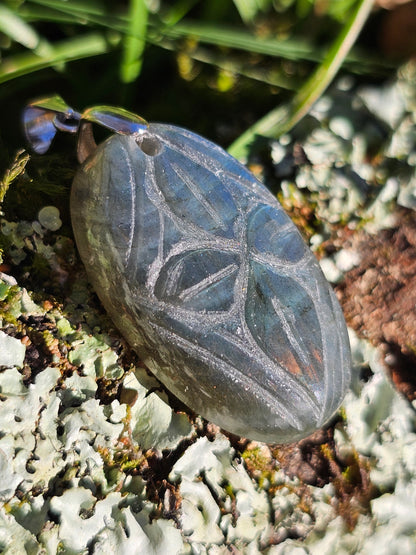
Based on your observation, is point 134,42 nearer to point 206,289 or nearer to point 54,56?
point 54,56

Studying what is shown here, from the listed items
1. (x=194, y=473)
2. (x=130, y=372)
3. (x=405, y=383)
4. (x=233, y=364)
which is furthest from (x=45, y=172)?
(x=405, y=383)

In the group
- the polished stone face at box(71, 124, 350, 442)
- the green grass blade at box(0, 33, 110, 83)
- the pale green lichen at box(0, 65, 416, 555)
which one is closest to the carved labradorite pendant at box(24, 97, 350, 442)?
the polished stone face at box(71, 124, 350, 442)

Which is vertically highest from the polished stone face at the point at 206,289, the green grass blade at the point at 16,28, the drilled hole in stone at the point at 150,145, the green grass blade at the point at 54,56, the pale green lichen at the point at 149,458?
the green grass blade at the point at 16,28

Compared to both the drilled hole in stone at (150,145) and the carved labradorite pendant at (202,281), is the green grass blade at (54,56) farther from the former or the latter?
the drilled hole in stone at (150,145)

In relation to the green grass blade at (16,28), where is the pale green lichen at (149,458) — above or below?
below

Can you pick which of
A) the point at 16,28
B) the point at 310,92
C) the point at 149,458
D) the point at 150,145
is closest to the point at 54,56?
the point at 16,28

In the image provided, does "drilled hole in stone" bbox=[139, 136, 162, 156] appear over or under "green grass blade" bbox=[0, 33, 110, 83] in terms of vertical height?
under

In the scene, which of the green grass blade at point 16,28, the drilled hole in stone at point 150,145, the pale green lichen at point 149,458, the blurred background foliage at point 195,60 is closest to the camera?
the pale green lichen at point 149,458

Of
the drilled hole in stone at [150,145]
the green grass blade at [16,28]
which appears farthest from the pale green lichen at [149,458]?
→ the green grass blade at [16,28]

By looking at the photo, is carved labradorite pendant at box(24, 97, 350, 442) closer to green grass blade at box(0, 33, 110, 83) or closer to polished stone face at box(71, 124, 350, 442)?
polished stone face at box(71, 124, 350, 442)

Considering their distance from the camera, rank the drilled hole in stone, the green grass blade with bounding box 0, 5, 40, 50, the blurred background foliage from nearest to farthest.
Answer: the drilled hole in stone < the green grass blade with bounding box 0, 5, 40, 50 < the blurred background foliage
